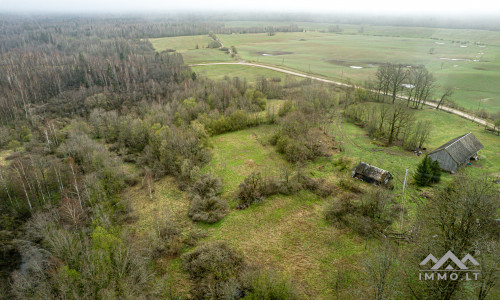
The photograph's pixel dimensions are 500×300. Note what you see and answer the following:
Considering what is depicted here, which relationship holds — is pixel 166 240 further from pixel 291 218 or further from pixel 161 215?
pixel 291 218

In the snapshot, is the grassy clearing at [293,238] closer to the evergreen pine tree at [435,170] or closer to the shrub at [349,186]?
the shrub at [349,186]

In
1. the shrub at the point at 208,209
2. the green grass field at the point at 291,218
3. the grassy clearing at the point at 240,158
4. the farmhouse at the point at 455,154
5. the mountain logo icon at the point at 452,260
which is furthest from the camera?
the grassy clearing at the point at 240,158

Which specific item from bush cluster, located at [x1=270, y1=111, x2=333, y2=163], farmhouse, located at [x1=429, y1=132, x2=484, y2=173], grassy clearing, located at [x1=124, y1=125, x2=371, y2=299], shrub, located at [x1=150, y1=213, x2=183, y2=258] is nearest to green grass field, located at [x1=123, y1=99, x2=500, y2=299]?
grassy clearing, located at [x1=124, y1=125, x2=371, y2=299]

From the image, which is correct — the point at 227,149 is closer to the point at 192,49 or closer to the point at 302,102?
the point at 302,102

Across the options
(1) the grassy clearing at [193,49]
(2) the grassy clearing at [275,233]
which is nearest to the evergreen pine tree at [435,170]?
(2) the grassy clearing at [275,233]

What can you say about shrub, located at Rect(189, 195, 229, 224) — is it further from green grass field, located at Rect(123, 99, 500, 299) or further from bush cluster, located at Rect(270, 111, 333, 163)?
bush cluster, located at Rect(270, 111, 333, 163)

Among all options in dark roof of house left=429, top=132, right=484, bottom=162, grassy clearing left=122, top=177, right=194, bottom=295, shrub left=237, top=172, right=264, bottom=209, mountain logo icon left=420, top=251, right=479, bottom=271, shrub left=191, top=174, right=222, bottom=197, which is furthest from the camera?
dark roof of house left=429, top=132, right=484, bottom=162
